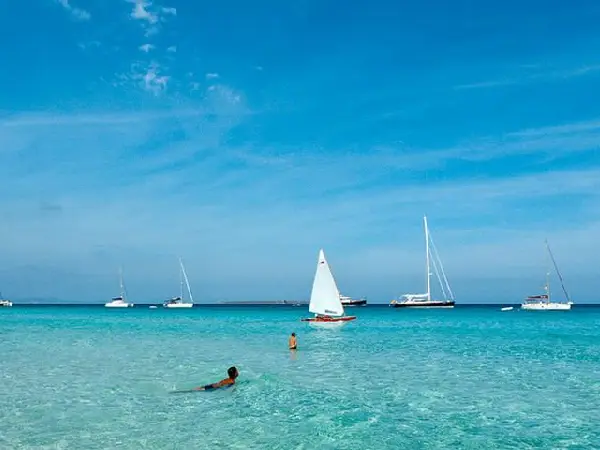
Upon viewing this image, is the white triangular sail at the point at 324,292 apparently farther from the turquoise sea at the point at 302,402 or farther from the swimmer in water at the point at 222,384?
the swimmer in water at the point at 222,384

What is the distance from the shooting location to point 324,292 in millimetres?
62625

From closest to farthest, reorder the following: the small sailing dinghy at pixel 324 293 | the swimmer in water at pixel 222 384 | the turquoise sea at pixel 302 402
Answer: the turquoise sea at pixel 302 402 < the swimmer in water at pixel 222 384 < the small sailing dinghy at pixel 324 293

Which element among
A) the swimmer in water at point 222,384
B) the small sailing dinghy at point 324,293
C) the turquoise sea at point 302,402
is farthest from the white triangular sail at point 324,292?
the swimmer in water at point 222,384

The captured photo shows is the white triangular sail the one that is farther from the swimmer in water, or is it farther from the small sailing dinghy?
the swimmer in water

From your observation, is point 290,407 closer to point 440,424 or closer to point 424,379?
point 440,424

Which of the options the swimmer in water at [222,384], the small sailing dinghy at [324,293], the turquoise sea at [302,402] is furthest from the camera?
the small sailing dinghy at [324,293]

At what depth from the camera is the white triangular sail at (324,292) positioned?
6072 centimetres

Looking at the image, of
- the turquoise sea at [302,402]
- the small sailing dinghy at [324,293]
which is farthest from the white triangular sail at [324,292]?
the turquoise sea at [302,402]

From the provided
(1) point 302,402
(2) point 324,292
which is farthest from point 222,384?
(2) point 324,292

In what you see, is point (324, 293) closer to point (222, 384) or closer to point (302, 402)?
point (222, 384)

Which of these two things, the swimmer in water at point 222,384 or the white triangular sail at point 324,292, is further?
the white triangular sail at point 324,292

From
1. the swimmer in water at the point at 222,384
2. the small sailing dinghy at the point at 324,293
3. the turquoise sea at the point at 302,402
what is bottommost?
the turquoise sea at the point at 302,402

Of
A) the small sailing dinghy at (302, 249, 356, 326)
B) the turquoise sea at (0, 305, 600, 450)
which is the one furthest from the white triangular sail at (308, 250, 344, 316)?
the turquoise sea at (0, 305, 600, 450)

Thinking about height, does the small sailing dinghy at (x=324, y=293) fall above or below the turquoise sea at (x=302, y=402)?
above
